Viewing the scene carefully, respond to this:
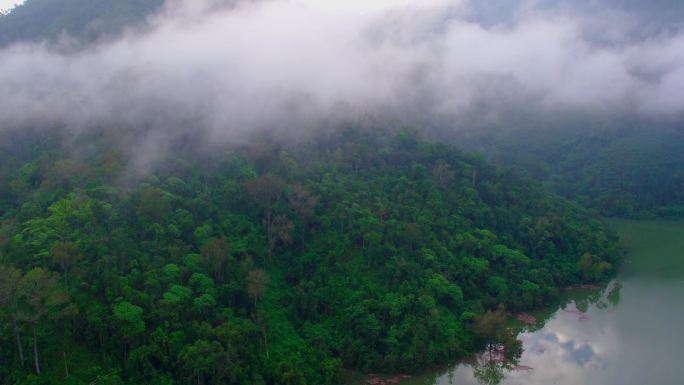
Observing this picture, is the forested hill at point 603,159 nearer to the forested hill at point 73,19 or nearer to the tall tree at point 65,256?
the forested hill at point 73,19

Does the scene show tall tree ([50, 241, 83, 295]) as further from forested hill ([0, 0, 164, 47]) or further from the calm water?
forested hill ([0, 0, 164, 47])

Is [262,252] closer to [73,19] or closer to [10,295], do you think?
[10,295]

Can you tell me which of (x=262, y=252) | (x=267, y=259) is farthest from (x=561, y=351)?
(x=262, y=252)

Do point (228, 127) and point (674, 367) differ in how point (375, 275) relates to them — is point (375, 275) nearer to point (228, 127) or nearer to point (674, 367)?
point (674, 367)

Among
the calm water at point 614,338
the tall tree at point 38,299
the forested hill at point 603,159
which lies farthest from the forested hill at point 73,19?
the calm water at point 614,338

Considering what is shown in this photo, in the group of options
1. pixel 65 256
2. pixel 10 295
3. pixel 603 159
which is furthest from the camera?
pixel 603 159

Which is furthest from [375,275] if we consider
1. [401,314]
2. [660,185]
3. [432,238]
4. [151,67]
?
[660,185]

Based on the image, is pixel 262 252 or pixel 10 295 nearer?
pixel 10 295
